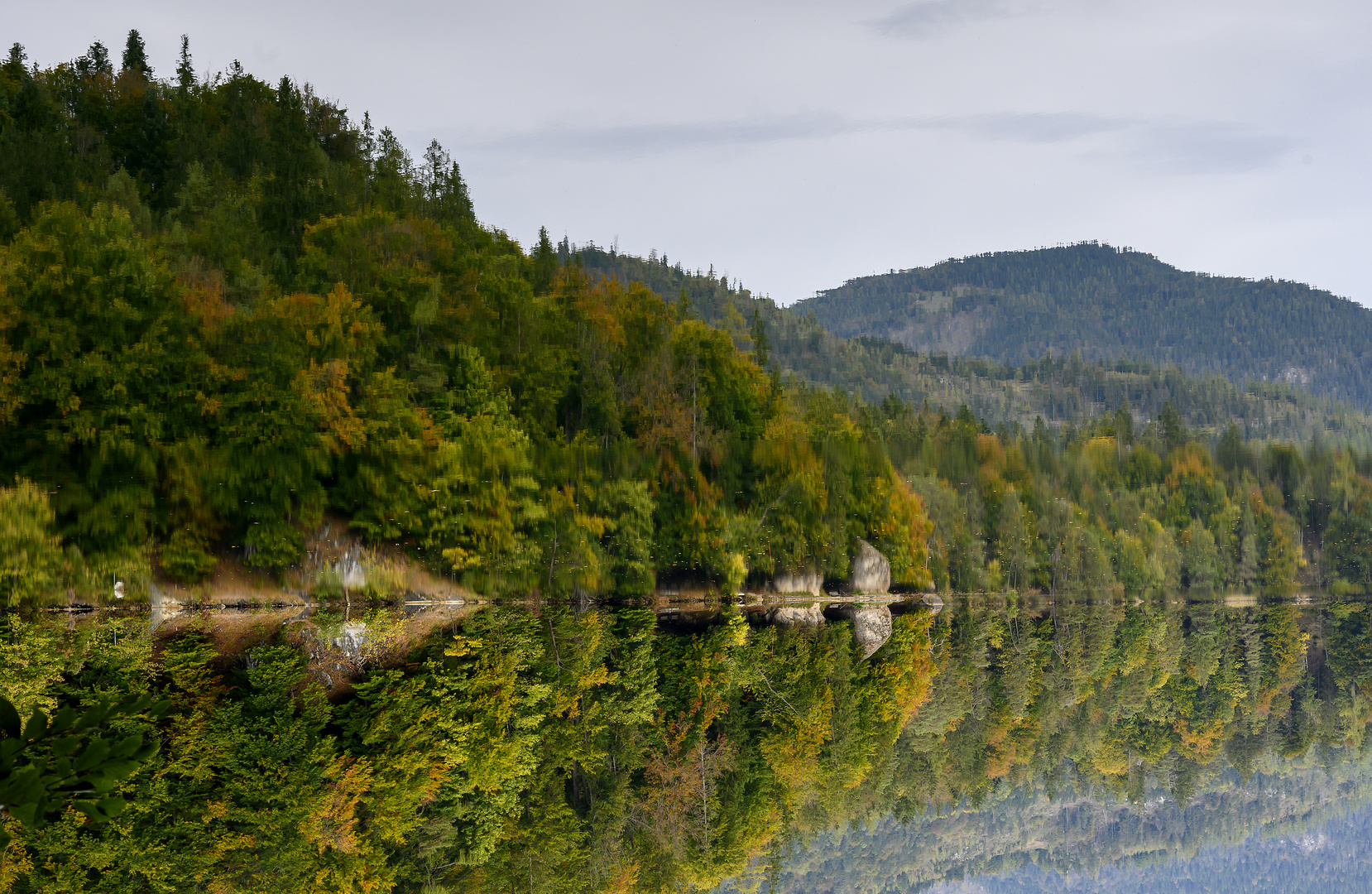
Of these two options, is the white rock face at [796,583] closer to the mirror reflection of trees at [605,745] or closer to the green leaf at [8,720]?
the mirror reflection of trees at [605,745]

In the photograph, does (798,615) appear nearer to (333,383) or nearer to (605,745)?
(333,383)

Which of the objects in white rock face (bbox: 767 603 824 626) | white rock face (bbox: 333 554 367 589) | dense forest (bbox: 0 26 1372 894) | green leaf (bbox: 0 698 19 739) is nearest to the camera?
green leaf (bbox: 0 698 19 739)

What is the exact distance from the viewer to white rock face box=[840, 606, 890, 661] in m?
56.3

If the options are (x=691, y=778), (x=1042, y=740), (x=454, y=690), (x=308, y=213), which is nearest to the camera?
(x=691, y=778)

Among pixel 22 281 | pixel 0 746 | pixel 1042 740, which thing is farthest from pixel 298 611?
pixel 0 746

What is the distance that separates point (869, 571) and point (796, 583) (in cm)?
1035

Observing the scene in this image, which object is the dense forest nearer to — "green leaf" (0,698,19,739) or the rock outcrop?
"green leaf" (0,698,19,739)

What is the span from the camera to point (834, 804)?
2686 cm

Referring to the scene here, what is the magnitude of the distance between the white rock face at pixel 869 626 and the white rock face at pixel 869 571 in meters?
6.36

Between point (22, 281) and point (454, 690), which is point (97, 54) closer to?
point (22, 281)

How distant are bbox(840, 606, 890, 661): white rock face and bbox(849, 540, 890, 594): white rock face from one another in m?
6.36

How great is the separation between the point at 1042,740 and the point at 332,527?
44.9 meters

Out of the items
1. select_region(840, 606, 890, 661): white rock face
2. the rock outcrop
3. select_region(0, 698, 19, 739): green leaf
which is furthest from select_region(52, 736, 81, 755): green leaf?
the rock outcrop

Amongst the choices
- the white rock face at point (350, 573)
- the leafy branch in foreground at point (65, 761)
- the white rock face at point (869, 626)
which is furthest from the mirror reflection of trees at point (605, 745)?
the white rock face at point (350, 573)
